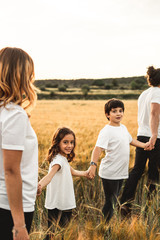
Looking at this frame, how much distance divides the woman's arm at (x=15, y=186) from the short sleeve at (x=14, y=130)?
2 cm

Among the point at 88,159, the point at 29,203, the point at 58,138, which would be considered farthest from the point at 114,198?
the point at 29,203

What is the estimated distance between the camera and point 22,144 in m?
1.05

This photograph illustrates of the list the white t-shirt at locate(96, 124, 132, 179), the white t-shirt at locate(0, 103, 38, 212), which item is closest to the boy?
the white t-shirt at locate(96, 124, 132, 179)

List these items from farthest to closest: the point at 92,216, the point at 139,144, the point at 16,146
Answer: the point at 92,216 → the point at 139,144 → the point at 16,146

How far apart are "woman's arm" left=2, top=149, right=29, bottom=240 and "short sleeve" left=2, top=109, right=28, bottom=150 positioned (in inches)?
0.9

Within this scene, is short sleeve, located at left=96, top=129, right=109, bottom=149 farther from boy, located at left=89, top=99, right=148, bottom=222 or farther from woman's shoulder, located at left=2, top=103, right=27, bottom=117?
woman's shoulder, located at left=2, top=103, right=27, bottom=117

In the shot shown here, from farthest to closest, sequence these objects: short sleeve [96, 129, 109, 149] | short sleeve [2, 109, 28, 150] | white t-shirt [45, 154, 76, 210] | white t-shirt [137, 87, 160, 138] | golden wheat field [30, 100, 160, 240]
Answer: white t-shirt [137, 87, 160, 138], short sleeve [96, 129, 109, 149], white t-shirt [45, 154, 76, 210], golden wheat field [30, 100, 160, 240], short sleeve [2, 109, 28, 150]

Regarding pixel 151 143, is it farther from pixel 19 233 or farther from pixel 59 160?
pixel 19 233

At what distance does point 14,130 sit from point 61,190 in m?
1.07

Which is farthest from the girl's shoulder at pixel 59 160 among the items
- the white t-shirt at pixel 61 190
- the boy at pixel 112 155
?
the boy at pixel 112 155

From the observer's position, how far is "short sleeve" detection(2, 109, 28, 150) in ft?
3.37

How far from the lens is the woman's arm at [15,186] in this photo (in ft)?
3.38

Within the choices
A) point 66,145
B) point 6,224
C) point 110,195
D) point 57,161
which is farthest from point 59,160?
point 6,224

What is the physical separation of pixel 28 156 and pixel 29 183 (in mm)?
116
